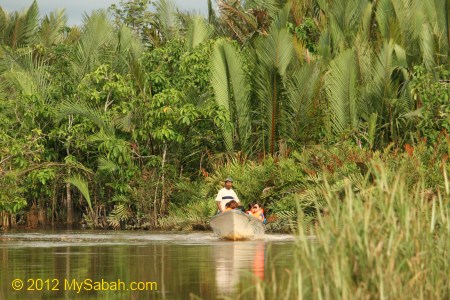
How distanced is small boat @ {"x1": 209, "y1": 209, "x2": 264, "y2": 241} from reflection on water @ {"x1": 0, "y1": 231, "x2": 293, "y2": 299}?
0.30 meters

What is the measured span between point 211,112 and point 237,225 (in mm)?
6141

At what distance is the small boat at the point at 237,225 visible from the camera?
896 inches

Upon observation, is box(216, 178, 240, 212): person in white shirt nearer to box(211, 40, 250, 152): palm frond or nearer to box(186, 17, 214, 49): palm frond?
box(211, 40, 250, 152): palm frond

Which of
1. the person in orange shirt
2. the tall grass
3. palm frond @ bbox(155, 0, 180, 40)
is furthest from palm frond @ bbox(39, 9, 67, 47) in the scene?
the tall grass

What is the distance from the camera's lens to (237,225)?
23.0 metres

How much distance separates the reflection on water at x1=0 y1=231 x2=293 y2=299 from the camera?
12.0 metres

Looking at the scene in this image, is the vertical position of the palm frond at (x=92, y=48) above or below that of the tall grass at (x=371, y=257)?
above

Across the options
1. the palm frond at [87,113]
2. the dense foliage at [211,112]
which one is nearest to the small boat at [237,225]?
the dense foliage at [211,112]

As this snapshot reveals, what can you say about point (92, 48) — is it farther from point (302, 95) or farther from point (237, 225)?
point (237, 225)

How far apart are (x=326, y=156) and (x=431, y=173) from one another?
312 cm

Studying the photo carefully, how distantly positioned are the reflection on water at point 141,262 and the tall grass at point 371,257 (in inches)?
15.6

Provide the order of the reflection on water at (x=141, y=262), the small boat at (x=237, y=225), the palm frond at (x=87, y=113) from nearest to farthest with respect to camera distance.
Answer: the reflection on water at (x=141, y=262) < the small boat at (x=237, y=225) < the palm frond at (x=87, y=113)

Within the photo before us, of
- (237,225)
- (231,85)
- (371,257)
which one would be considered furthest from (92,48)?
(371,257)

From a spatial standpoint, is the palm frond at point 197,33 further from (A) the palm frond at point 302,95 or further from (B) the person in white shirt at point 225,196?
(B) the person in white shirt at point 225,196
